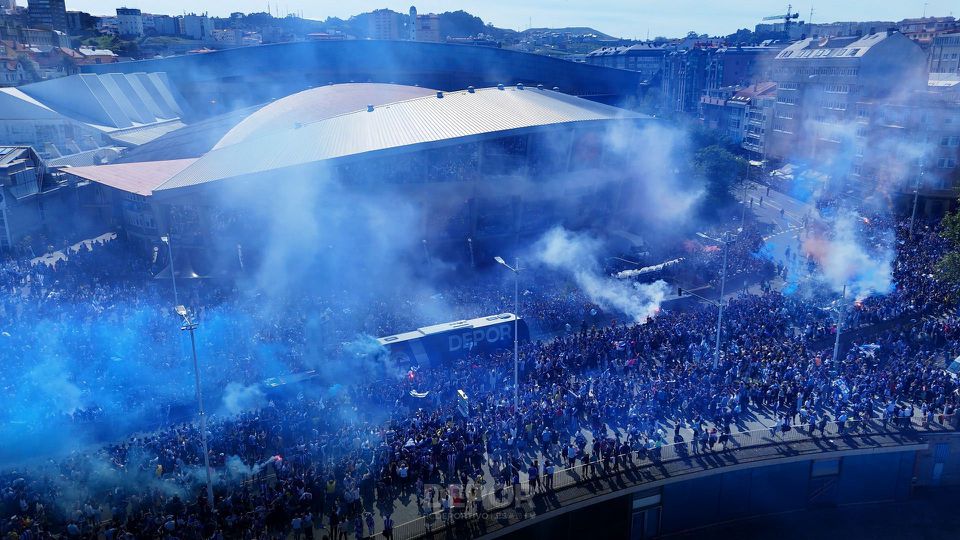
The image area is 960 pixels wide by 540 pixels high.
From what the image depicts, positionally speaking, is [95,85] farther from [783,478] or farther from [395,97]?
[783,478]

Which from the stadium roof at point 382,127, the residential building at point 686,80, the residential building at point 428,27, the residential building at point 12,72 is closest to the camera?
the stadium roof at point 382,127

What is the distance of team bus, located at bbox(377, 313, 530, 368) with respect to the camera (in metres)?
21.8

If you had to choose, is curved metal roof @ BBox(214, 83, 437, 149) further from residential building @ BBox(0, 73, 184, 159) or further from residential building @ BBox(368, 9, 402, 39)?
residential building @ BBox(368, 9, 402, 39)

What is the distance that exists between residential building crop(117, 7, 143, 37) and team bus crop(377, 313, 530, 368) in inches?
4466

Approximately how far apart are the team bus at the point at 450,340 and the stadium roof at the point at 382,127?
1124cm

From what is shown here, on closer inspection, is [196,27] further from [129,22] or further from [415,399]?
[415,399]

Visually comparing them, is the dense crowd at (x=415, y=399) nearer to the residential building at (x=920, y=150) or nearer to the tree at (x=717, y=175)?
the tree at (x=717, y=175)

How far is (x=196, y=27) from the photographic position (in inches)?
4683

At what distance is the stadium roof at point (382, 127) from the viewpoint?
3056cm

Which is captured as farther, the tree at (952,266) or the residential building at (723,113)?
the residential building at (723,113)

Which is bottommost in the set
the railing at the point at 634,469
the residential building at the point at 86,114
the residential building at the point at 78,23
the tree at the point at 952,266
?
the railing at the point at 634,469

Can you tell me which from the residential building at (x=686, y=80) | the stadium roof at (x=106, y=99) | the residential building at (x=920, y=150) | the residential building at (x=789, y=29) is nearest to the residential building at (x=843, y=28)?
→ the residential building at (x=789, y=29)

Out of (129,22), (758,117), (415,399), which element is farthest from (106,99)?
(129,22)

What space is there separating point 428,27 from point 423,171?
10962 cm
